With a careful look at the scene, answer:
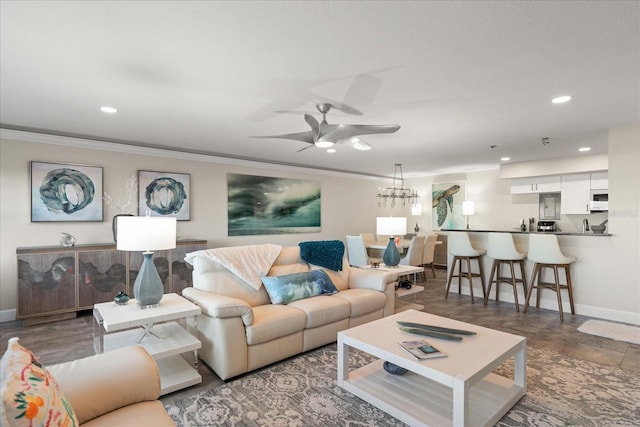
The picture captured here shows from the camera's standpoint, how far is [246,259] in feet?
10.5

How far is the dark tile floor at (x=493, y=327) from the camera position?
2887 mm

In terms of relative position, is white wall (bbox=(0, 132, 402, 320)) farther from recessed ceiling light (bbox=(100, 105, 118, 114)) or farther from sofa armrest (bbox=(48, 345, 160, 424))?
sofa armrest (bbox=(48, 345, 160, 424))

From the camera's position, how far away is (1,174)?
3799 mm

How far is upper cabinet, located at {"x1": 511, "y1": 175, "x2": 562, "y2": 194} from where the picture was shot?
596 cm

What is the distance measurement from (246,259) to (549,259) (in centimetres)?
360

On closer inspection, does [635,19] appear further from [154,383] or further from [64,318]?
[64,318]

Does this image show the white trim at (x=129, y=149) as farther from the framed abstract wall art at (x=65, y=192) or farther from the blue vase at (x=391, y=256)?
the blue vase at (x=391, y=256)

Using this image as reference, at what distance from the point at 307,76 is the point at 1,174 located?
3.88 metres

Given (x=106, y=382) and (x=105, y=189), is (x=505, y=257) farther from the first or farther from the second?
(x=105, y=189)

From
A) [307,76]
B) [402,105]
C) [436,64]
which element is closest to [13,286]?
[307,76]

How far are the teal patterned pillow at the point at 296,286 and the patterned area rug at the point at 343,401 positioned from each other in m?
0.59

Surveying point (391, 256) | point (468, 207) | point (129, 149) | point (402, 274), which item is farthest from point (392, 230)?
point (468, 207)

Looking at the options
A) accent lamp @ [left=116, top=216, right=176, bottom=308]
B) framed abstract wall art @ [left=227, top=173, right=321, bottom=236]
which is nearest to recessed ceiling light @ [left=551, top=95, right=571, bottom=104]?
accent lamp @ [left=116, top=216, right=176, bottom=308]

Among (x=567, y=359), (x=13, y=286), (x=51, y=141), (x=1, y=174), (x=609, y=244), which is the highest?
(x=51, y=141)
